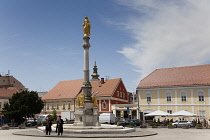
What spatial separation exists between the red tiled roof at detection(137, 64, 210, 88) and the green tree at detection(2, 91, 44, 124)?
1875 centimetres

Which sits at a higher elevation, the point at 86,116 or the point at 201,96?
the point at 201,96

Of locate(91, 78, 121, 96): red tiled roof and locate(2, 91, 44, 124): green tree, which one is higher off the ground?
locate(91, 78, 121, 96): red tiled roof

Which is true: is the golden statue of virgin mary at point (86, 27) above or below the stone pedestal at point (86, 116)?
above

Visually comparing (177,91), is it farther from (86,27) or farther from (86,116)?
(86,116)

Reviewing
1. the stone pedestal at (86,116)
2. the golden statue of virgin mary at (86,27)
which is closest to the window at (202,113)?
the stone pedestal at (86,116)

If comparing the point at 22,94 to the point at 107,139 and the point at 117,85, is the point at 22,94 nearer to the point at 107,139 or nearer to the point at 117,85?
the point at 117,85

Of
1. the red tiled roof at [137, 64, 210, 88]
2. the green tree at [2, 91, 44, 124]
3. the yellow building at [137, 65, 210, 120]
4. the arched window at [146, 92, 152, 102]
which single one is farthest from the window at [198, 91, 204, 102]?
the green tree at [2, 91, 44, 124]

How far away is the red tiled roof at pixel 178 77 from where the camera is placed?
4369 cm

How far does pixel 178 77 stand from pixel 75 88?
25.5m

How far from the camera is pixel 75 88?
2432 inches

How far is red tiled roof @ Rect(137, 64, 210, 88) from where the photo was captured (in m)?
43.7

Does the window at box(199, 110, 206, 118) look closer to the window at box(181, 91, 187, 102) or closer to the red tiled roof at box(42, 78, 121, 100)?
the window at box(181, 91, 187, 102)

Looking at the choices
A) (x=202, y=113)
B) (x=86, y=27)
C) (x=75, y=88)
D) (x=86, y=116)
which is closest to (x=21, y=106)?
(x=86, y=116)

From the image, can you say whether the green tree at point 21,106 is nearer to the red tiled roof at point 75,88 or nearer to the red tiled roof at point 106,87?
the red tiled roof at point 106,87
